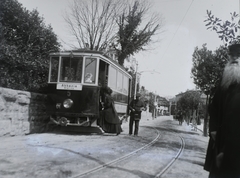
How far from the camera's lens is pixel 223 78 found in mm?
3287

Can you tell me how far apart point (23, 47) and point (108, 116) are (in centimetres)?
748

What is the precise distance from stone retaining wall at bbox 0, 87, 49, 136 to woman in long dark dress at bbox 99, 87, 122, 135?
7.81 ft

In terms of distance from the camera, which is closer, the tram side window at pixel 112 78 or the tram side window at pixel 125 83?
the tram side window at pixel 112 78

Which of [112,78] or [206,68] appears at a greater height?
[206,68]

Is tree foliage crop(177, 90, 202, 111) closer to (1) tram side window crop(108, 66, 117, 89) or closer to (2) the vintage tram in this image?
(1) tram side window crop(108, 66, 117, 89)

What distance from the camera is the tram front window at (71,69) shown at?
10.7 m

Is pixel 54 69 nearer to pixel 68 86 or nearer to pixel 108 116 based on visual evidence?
pixel 68 86

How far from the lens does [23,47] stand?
15641mm

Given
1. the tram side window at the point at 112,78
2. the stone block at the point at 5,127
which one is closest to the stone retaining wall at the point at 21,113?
the stone block at the point at 5,127

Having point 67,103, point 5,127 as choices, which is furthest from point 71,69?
point 5,127

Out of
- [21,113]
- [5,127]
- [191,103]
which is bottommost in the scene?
[5,127]

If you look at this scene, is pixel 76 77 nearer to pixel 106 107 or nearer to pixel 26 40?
pixel 106 107

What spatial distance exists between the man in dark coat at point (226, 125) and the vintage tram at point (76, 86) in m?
7.44

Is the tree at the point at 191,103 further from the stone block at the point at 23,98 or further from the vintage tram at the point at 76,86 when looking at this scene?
the stone block at the point at 23,98
